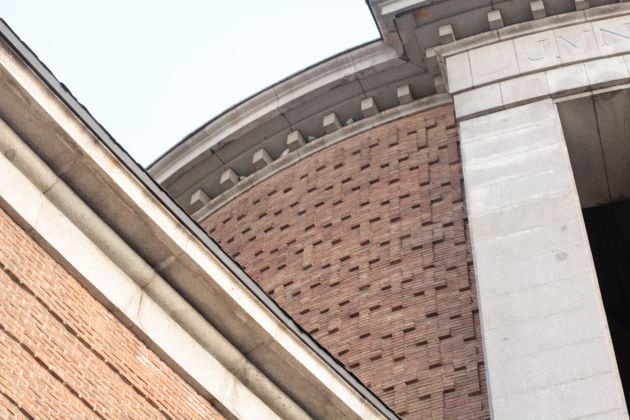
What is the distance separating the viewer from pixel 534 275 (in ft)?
49.9

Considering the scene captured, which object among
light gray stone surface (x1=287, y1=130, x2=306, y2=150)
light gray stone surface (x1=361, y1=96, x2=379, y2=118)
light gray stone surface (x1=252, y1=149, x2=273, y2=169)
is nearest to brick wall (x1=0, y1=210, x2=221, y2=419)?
light gray stone surface (x1=361, y1=96, x2=379, y2=118)

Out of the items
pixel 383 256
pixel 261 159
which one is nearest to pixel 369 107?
pixel 261 159

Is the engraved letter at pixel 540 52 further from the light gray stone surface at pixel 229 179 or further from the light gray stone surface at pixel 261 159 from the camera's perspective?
the light gray stone surface at pixel 229 179

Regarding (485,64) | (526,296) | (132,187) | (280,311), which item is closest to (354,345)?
(526,296)

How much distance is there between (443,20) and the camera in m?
19.6

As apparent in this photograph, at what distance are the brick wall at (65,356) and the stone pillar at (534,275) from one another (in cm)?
491

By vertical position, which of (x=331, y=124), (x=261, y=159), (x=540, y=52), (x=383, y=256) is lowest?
(x=261, y=159)

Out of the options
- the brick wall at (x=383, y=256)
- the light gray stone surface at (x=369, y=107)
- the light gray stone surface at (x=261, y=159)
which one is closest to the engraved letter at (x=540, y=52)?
the brick wall at (x=383, y=256)

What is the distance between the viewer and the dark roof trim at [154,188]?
980 centimetres

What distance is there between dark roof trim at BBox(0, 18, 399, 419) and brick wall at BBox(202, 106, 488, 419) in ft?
14.1

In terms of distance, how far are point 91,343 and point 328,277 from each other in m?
9.04

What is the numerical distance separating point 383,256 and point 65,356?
9.10 meters

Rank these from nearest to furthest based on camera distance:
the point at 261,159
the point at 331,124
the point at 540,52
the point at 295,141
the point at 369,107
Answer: the point at 540,52, the point at 369,107, the point at 331,124, the point at 295,141, the point at 261,159

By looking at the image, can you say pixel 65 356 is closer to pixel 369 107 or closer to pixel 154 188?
pixel 154 188
